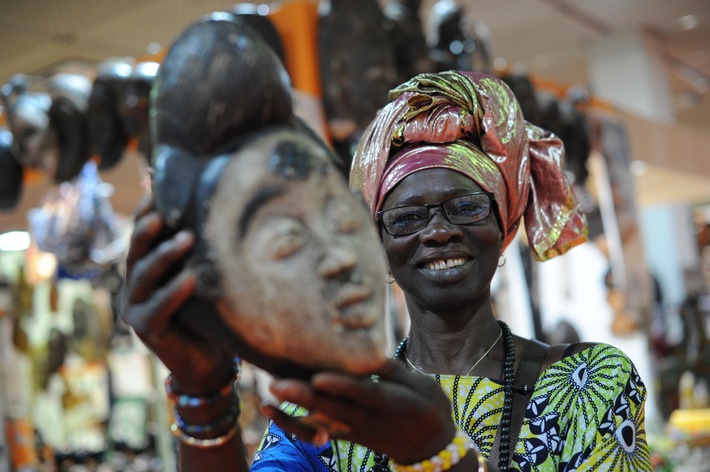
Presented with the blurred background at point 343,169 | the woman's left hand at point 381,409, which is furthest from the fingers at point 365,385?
the blurred background at point 343,169

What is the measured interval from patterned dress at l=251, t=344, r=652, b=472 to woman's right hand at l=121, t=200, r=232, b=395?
13.3 inches

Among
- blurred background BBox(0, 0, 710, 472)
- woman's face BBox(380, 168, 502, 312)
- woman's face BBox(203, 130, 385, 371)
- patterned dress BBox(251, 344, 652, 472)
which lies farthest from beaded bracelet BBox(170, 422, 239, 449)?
blurred background BBox(0, 0, 710, 472)

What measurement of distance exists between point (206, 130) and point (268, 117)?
5 centimetres

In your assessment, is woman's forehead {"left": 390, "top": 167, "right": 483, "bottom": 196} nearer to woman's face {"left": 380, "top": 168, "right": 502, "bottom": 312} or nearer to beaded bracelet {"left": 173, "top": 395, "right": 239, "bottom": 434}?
woman's face {"left": 380, "top": 168, "right": 502, "bottom": 312}

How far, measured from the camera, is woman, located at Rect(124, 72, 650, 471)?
0.97 meters

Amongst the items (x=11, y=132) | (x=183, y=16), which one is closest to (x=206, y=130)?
(x=11, y=132)

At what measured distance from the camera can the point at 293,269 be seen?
63 centimetres

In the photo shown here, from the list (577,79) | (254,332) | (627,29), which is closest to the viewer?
(254,332)

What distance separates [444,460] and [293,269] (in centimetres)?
20

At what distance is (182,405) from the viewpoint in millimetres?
Result: 708

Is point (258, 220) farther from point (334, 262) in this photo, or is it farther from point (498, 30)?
point (498, 30)

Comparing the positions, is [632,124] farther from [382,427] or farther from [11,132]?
[382,427]

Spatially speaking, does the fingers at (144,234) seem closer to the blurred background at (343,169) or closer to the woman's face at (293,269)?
the woman's face at (293,269)

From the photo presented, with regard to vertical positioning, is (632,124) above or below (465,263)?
below
